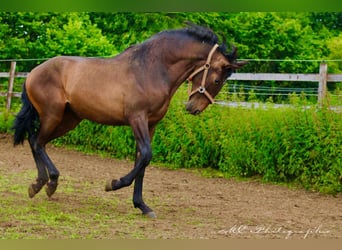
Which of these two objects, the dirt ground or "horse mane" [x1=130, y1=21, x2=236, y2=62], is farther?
"horse mane" [x1=130, y1=21, x2=236, y2=62]

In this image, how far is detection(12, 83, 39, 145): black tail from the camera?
607cm

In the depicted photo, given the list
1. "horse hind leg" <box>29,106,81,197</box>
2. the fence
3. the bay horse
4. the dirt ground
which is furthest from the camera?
the fence

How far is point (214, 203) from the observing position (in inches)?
258

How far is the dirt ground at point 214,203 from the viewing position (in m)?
4.76

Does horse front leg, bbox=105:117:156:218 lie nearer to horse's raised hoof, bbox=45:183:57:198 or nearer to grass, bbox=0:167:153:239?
grass, bbox=0:167:153:239

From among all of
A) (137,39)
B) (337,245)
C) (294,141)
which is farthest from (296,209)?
(137,39)

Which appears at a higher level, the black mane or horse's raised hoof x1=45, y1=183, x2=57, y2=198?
the black mane

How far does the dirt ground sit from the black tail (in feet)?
2.78

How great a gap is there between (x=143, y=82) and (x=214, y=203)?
2.02 m

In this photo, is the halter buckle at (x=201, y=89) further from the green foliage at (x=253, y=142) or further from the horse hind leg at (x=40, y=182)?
the green foliage at (x=253, y=142)

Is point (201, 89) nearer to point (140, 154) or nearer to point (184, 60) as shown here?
point (184, 60)

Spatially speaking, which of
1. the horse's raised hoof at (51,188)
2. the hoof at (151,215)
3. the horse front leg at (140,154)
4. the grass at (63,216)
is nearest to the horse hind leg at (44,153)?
the horse's raised hoof at (51,188)

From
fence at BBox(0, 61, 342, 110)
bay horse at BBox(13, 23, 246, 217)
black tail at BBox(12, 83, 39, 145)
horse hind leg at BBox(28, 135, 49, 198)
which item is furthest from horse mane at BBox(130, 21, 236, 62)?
fence at BBox(0, 61, 342, 110)

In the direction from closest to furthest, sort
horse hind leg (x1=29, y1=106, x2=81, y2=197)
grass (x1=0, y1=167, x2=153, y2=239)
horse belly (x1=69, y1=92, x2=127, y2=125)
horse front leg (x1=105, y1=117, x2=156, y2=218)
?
grass (x1=0, y1=167, x2=153, y2=239) < horse front leg (x1=105, y1=117, x2=156, y2=218) < horse belly (x1=69, y1=92, x2=127, y2=125) < horse hind leg (x1=29, y1=106, x2=81, y2=197)
